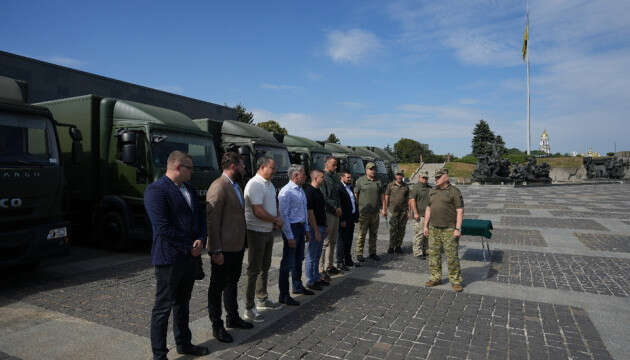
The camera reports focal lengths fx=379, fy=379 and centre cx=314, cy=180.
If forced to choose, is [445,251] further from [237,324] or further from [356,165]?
[356,165]

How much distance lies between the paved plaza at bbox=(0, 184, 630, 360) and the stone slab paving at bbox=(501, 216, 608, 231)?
456 centimetres

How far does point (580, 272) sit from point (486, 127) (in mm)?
85703

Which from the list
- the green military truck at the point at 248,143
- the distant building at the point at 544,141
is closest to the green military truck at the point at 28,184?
the green military truck at the point at 248,143

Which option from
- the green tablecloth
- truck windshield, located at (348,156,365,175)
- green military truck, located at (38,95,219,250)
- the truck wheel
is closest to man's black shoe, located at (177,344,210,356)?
green military truck, located at (38,95,219,250)

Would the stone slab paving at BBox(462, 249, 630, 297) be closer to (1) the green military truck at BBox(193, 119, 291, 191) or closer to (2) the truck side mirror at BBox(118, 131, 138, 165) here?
(1) the green military truck at BBox(193, 119, 291, 191)

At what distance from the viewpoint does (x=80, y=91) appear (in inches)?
417

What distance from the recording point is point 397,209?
8.01 metres

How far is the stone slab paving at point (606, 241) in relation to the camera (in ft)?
27.8

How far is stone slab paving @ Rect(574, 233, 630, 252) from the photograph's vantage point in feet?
27.8

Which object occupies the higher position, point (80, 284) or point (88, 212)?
point (88, 212)

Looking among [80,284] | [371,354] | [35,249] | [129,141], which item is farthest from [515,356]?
[129,141]

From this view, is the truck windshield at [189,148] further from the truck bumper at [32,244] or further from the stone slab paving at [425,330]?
the stone slab paving at [425,330]

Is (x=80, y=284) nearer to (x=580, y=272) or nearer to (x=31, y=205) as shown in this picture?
(x=31, y=205)

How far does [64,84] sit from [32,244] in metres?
6.44
